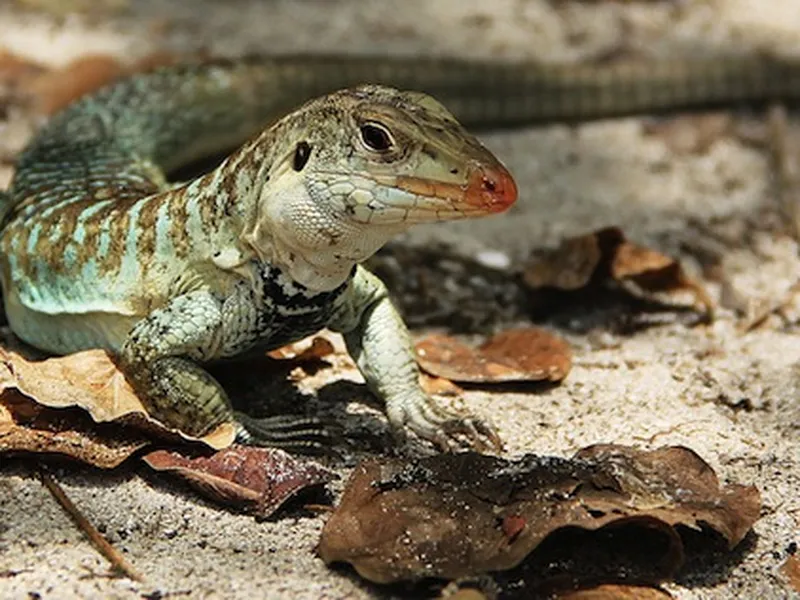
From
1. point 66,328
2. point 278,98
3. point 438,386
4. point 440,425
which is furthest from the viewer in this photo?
point 278,98

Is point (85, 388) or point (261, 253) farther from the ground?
point (261, 253)

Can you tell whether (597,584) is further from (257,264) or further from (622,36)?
(622,36)

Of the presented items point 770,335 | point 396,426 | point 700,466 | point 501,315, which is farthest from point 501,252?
point 700,466

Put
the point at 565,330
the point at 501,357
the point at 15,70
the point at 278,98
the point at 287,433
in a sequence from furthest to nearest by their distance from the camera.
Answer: the point at 15,70 < the point at 278,98 < the point at 565,330 < the point at 501,357 < the point at 287,433

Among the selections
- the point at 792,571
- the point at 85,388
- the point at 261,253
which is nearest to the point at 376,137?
the point at 261,253

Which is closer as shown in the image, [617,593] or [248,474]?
[617,593]

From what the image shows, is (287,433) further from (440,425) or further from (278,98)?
(278,98)

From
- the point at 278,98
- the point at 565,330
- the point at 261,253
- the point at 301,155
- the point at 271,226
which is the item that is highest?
the point at 301,155
